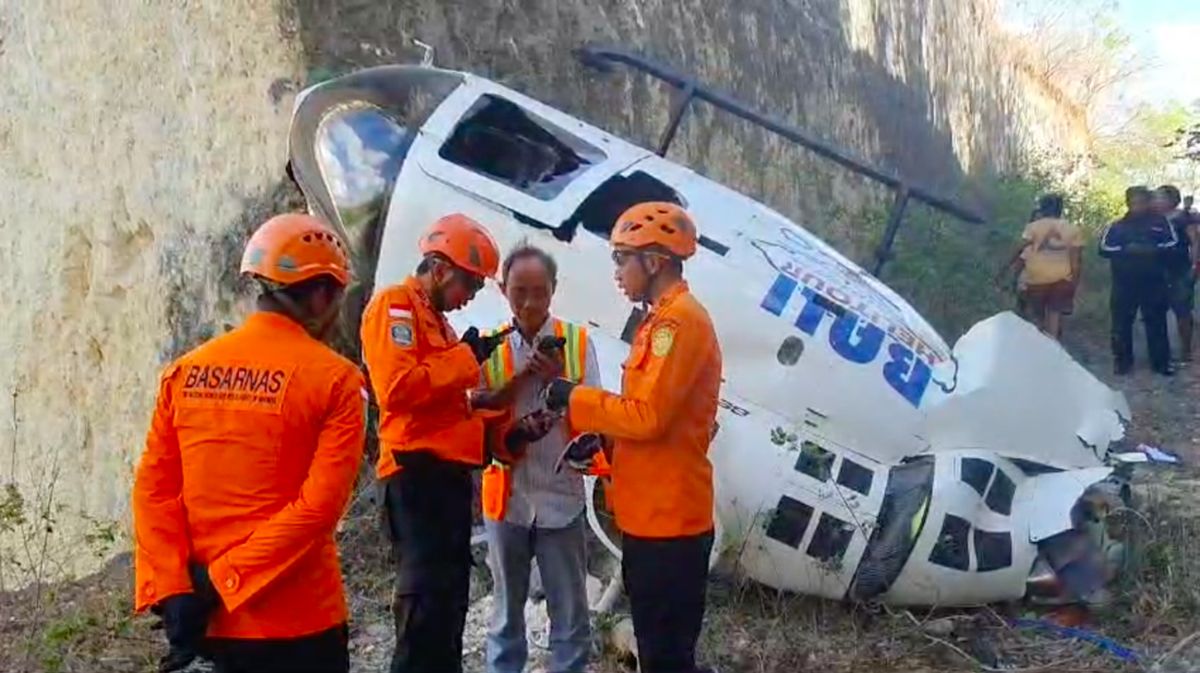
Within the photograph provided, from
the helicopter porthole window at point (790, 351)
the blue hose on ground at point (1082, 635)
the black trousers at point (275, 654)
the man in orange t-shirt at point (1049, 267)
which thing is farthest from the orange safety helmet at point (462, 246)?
the man in orange t-shirt at point (1049, 267)

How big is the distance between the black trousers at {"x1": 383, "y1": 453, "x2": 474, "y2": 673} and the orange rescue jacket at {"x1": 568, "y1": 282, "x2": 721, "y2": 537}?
0.47 metres

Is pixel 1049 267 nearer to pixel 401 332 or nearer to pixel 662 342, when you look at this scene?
pixel 662 342

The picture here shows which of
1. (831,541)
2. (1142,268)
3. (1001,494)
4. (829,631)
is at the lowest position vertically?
(829,631)

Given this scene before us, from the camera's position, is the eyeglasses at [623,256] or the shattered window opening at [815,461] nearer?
the eyeglasses at [623,256]

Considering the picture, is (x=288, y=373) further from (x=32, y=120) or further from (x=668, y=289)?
(x=32, y=120)

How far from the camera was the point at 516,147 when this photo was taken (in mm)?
6758

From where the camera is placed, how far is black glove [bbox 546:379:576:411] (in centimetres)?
386

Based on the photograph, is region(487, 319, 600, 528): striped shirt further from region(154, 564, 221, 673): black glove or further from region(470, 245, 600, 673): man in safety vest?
region(154, 564, 221, 673): black glove

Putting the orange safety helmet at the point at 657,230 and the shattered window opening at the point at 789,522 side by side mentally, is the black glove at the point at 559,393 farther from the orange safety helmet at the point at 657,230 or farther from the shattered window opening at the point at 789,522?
the shattered window opening at the point at 789,522

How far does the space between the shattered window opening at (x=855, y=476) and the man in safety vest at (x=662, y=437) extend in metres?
2.02

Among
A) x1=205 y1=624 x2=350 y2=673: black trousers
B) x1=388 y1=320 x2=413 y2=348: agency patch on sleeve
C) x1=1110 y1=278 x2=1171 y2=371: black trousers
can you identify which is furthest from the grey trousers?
x1=1110 y1=278 x2=1171 y2=371: black trousers

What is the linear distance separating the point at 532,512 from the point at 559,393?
0.57 m

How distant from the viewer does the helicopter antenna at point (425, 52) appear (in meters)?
7.82

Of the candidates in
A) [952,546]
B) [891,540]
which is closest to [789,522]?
[891,540]
